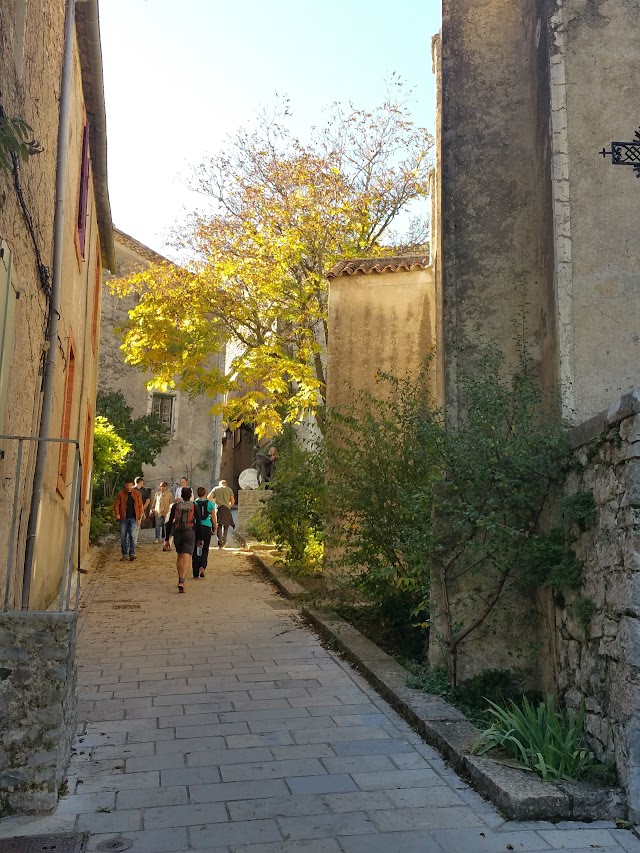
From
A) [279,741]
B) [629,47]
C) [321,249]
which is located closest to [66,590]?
[279,741]

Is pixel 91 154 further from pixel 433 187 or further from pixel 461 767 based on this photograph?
pixel 461 767

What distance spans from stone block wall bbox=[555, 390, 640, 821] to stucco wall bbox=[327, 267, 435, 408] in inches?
255

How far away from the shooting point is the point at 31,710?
4371 millimetres

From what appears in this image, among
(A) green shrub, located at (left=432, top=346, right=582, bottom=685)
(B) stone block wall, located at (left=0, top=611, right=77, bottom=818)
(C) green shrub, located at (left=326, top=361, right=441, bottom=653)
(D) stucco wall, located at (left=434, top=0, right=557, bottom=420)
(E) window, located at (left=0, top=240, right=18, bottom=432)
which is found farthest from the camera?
(C) green shrub, located at (left=326, top=361, right=441, bottom=653)

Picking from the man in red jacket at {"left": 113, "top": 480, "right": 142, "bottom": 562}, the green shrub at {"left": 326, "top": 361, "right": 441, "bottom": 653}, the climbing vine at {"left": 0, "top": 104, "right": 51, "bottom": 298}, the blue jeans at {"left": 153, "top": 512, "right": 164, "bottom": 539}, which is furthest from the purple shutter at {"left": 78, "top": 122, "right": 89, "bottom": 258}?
the blue jeans at {"left": 153, "top": 512, "right": 164, "bottom": 539}

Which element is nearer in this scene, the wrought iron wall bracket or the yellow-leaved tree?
the wrought iron wall bracket

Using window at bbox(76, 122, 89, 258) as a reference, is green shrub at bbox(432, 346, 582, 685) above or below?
below

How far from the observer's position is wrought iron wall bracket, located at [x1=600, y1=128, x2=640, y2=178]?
652cm

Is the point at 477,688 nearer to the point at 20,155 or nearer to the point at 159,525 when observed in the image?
the point at 20,155

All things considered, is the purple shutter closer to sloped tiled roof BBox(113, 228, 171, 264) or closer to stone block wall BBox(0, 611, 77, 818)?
stone block wall BBox(0, 611, 77, 818)

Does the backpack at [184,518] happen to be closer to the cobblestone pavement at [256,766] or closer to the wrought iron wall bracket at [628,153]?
the cobblestone pavement at [256,766]

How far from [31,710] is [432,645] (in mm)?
3641

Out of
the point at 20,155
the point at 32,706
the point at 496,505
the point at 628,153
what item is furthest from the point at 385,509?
the point at 20,155

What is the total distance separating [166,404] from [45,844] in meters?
29.0
